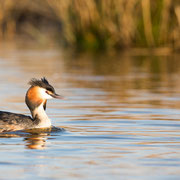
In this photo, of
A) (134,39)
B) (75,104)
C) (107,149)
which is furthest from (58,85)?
(134,39)

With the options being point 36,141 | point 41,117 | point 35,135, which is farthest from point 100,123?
point 36,141

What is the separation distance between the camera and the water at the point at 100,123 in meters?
6.75

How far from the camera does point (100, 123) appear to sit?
33.3ft

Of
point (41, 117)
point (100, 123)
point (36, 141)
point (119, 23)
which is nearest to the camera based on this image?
point (36, 141)

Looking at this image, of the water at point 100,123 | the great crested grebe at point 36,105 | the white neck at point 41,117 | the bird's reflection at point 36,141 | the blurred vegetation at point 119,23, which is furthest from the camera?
the blurred vegetation at point 119,23

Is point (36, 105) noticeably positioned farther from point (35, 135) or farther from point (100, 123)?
point (100, 123)

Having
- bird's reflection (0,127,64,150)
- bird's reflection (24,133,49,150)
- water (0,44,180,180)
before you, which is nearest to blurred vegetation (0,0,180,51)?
water (0,44,180,180)

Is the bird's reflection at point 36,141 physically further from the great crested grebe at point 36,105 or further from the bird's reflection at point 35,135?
the great crested grebe at point 36,105

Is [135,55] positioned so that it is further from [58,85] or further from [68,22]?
[58,85]

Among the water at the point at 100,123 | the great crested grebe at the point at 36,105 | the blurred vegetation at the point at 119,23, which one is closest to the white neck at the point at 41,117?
the great crested grebe at the point at 36,105

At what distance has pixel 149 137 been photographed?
8.78m

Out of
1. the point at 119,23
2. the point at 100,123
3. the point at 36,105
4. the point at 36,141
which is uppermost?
the point at 119,23

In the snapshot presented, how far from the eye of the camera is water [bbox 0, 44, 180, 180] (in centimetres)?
675

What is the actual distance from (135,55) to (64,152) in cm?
1630
